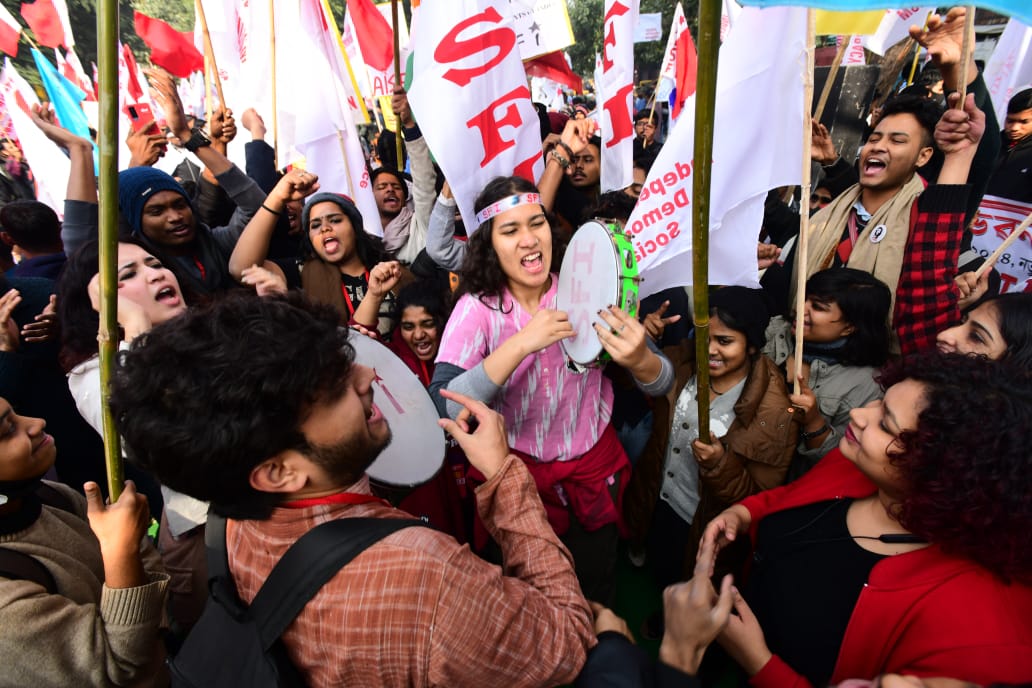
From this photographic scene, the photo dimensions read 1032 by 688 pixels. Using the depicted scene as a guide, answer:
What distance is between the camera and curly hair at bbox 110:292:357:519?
3.06 feet

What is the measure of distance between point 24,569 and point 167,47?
579cm

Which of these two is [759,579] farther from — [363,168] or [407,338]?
[363,168]

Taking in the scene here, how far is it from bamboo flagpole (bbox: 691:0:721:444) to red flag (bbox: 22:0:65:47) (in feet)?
24.9

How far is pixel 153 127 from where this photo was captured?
358 cm

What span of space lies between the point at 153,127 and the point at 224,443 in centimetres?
372

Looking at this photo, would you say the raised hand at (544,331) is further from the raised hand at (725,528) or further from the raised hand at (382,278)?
the raised hand at (382,278)

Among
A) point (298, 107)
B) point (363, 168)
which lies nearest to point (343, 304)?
point (363, 168)

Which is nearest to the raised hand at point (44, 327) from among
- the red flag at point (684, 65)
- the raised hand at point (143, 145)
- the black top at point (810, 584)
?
the raised hand at point (143, 145)

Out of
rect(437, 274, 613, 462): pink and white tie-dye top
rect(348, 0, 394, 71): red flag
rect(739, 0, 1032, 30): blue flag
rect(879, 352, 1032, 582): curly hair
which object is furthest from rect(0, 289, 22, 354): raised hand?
rect(348, 0, 394, 71): red flag

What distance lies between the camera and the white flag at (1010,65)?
336cm

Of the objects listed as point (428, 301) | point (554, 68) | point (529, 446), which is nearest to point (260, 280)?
point (428, 301)

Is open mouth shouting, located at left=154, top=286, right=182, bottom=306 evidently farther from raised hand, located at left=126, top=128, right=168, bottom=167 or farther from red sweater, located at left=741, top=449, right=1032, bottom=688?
red sweater, located at left=741, top=449, right=1032, bottom=688

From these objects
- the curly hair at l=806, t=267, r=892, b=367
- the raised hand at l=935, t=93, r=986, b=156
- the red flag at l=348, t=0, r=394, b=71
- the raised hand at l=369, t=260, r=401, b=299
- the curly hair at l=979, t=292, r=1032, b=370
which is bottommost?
the curly hair at l=806, t=267, r=892, b=367

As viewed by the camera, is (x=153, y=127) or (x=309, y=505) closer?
(x=309, y=505)
